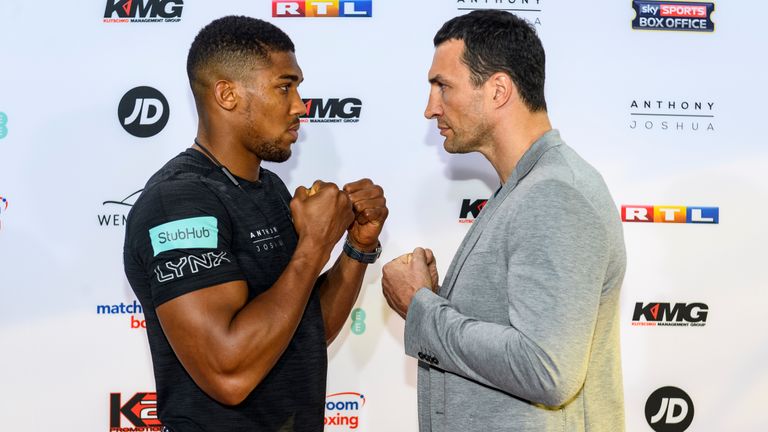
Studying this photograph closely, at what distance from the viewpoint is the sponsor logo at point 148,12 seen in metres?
2.53

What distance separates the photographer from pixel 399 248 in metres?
2.58

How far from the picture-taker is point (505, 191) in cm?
139

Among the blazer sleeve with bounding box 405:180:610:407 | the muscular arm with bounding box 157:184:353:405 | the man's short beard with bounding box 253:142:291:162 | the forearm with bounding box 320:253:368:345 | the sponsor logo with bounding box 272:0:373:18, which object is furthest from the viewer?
the sponsor logo with bounding box 272:0:373:18

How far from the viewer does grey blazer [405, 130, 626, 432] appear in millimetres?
1170

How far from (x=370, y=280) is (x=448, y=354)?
4.34 ft

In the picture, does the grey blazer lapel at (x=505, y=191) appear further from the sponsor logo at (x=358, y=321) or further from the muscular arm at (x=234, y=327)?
the sponsor logo at (x=358, y=321)

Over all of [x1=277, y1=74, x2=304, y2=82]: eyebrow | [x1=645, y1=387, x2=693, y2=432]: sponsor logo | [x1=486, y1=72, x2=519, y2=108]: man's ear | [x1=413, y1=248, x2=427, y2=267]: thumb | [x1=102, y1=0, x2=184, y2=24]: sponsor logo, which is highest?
[x1=102, y1=0, x2=184, y2=24]: sponsor logo

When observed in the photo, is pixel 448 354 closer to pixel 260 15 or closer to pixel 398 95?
pixel 398 95

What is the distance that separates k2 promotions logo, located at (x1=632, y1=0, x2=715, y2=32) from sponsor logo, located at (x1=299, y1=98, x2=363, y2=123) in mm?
1122

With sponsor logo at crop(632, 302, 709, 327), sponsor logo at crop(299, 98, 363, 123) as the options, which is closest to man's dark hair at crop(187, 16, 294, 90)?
sponsor logo at crop(299, 98, 363, 123)

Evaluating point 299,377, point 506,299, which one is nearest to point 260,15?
point 299,377

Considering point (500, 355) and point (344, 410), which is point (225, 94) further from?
point (344, 410)

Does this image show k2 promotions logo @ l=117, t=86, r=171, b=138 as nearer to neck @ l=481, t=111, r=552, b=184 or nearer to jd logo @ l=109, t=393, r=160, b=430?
jd logo @ l=109, t=393, r=160, b=430

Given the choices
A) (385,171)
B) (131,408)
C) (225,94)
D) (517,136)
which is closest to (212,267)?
(225,94)
